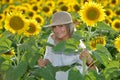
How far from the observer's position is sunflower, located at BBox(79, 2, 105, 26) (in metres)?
3.63

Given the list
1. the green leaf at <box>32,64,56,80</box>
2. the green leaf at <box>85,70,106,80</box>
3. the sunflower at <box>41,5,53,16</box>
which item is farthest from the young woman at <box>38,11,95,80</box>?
the sunflower at <box>41,5,53,16</box>

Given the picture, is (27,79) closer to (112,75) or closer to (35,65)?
(35,65)

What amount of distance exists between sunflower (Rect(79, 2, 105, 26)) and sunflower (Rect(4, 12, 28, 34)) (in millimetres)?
546

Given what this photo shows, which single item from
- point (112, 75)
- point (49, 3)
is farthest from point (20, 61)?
point (49, 3)

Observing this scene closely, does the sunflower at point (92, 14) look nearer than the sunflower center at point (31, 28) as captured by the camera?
Yes

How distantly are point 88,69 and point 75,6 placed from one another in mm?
4185

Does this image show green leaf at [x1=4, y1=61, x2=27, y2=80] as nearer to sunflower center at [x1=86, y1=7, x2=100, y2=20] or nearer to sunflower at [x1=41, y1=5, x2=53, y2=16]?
sunflower center at [x1=86, y1=7, x2=100, y2=20]

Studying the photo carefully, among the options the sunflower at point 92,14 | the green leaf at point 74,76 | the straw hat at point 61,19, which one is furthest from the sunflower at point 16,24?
the green leaf at point 74,76

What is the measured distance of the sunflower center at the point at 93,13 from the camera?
3658 mm

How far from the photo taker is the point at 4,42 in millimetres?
3955

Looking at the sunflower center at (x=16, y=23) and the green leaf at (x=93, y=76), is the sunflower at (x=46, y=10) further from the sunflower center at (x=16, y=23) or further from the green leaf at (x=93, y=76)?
the green leaf at (x=93, y=76)

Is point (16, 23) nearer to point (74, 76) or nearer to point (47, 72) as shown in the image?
point (47, 72)

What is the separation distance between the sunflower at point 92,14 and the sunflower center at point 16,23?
57 cm

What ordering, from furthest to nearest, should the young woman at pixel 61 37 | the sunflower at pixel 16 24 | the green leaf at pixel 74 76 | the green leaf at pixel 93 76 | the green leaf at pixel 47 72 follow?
the young woman at pixel 61 37, the sunflower at pixel 16 24, the green leaf at pixel 47 72, the green leaf at pixel 93 76, the green leaf at pixel 74 76
